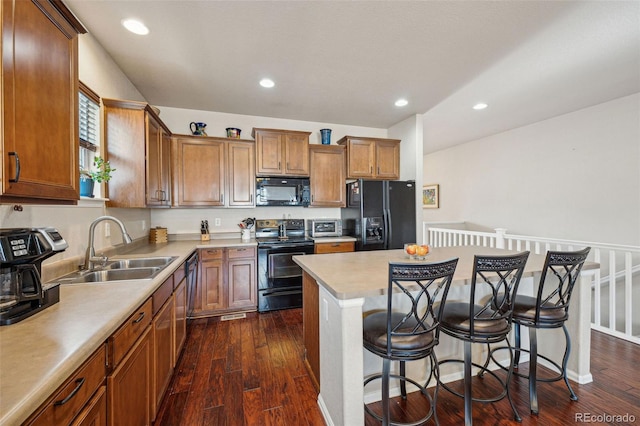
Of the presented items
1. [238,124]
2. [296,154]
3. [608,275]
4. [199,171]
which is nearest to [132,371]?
[199,171]

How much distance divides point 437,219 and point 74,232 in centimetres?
687

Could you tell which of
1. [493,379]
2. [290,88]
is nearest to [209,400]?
[493,379]

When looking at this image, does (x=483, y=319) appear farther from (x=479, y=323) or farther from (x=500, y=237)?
(x=500, y=237)

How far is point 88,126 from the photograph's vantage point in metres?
2.14

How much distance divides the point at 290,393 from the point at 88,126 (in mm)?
2615

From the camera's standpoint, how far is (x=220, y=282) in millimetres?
3299

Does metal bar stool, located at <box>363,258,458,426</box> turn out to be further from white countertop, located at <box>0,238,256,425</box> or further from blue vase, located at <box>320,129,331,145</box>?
blue vase, located at <box>320,129,331,145</box>

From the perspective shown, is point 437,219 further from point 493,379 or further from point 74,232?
point 74,232

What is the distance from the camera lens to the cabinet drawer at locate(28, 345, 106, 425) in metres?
0.70

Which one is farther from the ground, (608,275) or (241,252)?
(241,252)

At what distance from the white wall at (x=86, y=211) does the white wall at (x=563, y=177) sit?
412cm

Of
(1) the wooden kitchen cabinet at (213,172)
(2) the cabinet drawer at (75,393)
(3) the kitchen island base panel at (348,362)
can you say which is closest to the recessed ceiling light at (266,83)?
(1) the wooden kitchen cabinet at (213,172)

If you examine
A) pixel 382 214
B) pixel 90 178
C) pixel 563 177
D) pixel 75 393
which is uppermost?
pixel 563 177

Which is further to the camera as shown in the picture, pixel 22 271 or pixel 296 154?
pixel 296 154
